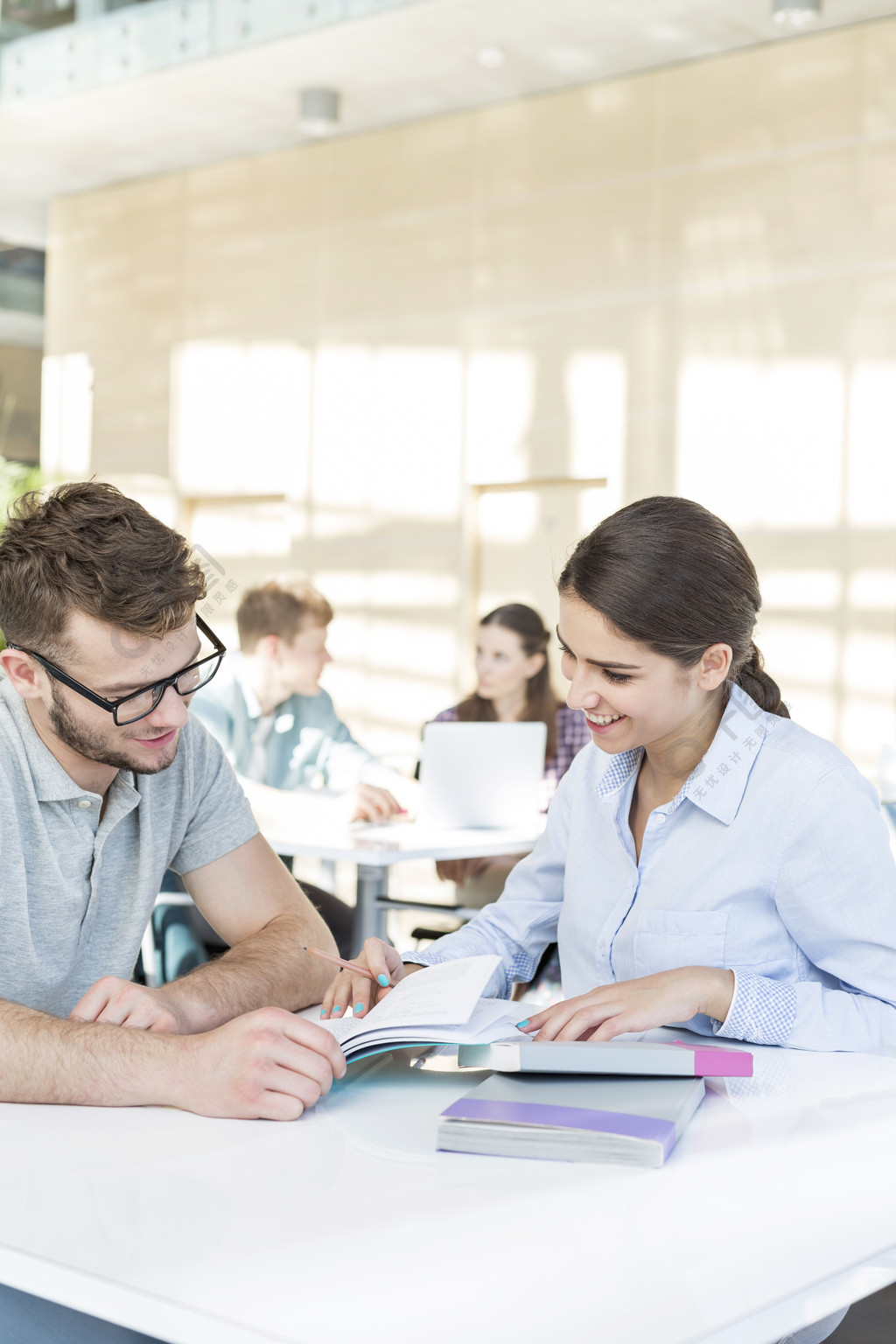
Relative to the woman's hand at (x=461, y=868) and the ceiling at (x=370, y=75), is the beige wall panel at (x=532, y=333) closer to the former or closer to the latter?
the ceiling at (x=370, y=75)

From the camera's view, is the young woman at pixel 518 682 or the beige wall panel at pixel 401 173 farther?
the beige wall panel at pixel 401 173

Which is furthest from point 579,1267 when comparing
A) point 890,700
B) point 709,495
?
point 709,495

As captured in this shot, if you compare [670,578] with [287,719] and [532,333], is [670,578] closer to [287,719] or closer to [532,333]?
[287,719]

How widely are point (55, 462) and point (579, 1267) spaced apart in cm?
807

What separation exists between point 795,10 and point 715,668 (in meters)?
4.41

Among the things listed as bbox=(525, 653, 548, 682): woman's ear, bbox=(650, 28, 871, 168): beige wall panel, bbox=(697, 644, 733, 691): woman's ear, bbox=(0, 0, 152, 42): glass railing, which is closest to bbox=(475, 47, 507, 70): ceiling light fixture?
bbox=(650, 28, 871, 168): beige wall panel

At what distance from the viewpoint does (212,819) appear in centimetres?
185

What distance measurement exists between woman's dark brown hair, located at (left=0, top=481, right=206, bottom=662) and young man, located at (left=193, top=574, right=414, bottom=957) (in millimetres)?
2220

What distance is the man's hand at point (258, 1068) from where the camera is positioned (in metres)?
1.22

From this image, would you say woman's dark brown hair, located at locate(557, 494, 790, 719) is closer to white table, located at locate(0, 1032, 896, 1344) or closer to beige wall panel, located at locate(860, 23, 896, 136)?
white table, located at locate(0, 1032, 896, 1344)

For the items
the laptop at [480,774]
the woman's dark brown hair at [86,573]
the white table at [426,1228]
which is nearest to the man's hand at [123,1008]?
the white table at [426,1228]

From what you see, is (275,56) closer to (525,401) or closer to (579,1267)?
(525,401)

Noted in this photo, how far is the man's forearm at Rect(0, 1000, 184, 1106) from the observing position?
4.12 feet

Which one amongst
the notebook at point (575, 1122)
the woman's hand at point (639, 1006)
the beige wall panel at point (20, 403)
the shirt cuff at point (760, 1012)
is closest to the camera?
the notebook at point (575, 1122)
